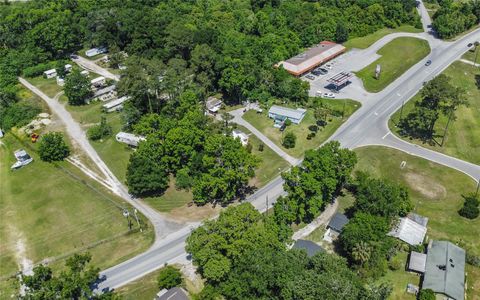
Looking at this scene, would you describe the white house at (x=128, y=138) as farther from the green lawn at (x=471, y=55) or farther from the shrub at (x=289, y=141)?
the green lawn at (x=471, y=55)

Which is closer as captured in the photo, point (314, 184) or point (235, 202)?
point (314, 184)

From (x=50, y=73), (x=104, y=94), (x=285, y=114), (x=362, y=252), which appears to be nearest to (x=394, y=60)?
(x=285, y=114)

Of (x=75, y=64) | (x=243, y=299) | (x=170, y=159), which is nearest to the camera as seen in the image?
(x=243, y=299)

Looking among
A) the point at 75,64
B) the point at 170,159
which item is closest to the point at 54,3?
the point at 75,64

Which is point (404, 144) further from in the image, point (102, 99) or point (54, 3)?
point (54, 3)

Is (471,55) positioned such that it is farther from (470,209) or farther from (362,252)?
(362,252)

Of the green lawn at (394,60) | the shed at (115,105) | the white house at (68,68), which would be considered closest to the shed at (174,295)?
the shed at (115,105)
